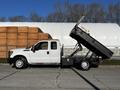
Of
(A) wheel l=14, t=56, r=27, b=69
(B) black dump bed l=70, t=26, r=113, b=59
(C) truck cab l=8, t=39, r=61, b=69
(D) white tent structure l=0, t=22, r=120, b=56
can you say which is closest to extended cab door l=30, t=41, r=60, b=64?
(C) truck cab l=8, t=39, r=61, b=69

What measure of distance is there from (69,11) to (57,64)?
197 feet

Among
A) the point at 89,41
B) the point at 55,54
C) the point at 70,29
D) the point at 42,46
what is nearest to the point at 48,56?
the point at 55,54

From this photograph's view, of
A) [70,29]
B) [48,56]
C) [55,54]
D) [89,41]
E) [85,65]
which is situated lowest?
[85,65]

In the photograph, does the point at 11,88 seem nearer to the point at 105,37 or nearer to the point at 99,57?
the point at 99,57

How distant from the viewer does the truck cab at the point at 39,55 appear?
2384 centimetres

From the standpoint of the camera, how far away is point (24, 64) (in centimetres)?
2397

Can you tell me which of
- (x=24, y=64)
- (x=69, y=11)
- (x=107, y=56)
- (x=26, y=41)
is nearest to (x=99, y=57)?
(x=107, y=56)

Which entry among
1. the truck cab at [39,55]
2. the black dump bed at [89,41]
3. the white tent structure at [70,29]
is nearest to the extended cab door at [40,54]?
the truck cab at [39,55]

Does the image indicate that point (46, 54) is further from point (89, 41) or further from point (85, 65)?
point (89, 41)

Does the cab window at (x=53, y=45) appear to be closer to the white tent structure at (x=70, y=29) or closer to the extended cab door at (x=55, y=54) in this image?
the extended cab door at (x=55, y=54)

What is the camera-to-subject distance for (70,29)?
36000mm

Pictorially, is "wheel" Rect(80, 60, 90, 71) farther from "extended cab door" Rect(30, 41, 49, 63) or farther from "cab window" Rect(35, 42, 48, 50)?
"cab window" Rect(35, 42, 48, 50)

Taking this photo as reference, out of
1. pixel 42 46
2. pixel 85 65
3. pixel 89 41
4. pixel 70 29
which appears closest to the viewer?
pixel 89 41

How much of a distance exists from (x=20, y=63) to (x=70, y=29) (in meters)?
13.0
